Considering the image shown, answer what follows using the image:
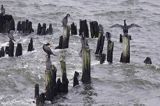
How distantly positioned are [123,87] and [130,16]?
1729 centimetres

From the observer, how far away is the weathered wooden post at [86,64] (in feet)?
68.2

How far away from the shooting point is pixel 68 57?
85.5ft

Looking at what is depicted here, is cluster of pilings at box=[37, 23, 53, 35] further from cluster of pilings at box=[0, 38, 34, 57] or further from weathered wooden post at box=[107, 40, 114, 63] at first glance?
weathered wooden post at box=[107, 40, 114, 63]

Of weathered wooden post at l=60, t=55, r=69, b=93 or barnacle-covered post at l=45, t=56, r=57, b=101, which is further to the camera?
weathered wooden post at l=60, t=55, r=69, b=93

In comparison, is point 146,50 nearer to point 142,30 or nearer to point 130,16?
point 142,30

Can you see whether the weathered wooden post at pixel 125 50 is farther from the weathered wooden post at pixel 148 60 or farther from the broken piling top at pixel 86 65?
the broken piling top at pixel 86 65

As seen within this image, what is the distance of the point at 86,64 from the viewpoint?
21.2 m

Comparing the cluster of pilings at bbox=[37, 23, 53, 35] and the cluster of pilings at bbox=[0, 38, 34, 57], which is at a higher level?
the cluster of pilings at bbox=[37, 23, 53, 35]

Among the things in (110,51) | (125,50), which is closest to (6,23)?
(110,51)

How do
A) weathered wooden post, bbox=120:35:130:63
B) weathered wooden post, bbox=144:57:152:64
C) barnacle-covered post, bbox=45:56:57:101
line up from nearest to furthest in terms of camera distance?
barnacle-covered post, bbox=45:56:57:101
weathered wooden post, bbox=120:35:130:63
weathered wooden post, bbox=144:57:152:64

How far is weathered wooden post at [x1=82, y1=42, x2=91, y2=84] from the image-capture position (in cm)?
2080

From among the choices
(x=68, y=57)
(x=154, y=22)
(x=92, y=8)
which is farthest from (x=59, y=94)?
(x=92, y=8)

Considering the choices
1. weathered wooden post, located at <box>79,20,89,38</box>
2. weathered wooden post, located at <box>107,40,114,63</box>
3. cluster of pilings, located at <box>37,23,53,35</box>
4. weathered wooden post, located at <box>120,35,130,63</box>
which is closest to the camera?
weathered wooden post, located at <box>120,35,130,63</box>

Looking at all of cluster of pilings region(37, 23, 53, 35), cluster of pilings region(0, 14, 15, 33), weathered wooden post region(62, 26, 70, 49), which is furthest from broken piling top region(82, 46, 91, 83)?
cluster of pilings region(0, 14, 15, 33)
